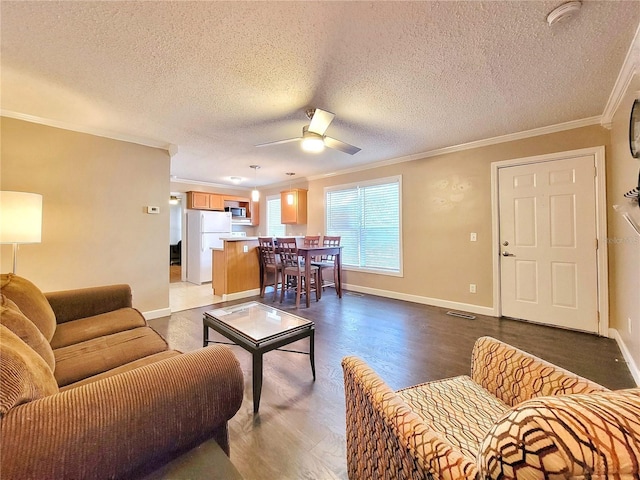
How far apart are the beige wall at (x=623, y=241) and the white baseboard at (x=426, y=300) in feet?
3.99

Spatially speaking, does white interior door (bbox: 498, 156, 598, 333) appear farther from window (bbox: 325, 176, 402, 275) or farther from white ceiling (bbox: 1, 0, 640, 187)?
window (bbox: 325, 176, 402, 275)

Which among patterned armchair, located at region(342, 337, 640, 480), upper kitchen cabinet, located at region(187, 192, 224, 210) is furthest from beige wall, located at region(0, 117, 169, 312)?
patterned armchair, located at region(342, 337, 640, 480)

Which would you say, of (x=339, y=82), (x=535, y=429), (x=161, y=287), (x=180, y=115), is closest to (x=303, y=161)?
(x=180, y=115)

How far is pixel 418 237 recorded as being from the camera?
4262 millimetres

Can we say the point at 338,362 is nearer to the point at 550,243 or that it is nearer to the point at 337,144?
the point at 337,144

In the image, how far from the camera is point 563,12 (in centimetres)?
144

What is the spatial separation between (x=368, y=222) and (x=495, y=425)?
15.1ft

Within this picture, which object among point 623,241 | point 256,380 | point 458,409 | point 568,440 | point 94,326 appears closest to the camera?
point 568,440

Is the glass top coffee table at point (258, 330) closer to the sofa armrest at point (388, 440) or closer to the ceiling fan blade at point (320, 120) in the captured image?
the sofa armrest at point (388, 440)

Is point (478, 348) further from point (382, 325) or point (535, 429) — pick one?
point (382, 325)

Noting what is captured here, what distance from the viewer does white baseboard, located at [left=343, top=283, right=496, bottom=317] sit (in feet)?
11.8

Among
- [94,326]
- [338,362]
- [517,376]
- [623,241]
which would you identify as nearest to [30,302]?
[94,326]

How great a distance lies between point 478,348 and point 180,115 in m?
3.28

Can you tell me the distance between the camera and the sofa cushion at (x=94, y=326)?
1.67 meters
